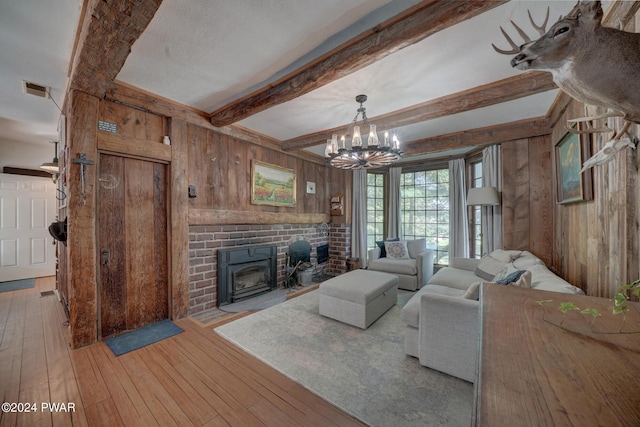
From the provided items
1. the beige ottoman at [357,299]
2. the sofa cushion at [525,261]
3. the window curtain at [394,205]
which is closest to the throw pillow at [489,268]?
the sofa cushion at [525,261]

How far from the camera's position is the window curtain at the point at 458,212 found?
444cm

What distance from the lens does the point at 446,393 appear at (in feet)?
5.59

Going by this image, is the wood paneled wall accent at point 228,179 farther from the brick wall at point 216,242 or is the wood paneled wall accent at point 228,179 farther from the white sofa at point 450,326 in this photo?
the white sofa at point 450,326

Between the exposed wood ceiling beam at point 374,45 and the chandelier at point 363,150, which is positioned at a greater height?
the exposed wood ceiling beam at point 374,45

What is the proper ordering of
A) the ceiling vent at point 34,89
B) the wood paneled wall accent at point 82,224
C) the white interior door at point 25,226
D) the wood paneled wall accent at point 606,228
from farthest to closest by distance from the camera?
the white interior door at point 25,226
the ceiling vent at point 34,89
the wood paneled wall accent at point 82,224
the wood paneled wall accent at point 606,228

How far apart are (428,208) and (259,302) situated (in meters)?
3.84

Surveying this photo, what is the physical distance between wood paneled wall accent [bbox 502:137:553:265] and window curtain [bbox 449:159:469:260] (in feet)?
3.13

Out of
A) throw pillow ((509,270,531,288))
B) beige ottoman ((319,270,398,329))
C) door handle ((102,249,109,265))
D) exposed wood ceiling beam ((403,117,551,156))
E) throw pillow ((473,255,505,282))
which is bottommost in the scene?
beige ottoman ((319,270,398,329))

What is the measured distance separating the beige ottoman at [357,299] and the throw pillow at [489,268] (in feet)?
3.77

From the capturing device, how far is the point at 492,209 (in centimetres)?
373

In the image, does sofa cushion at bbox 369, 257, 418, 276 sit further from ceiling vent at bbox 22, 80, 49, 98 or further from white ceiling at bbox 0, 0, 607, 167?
ceiling vent at bbox 22, 80, 49, 98

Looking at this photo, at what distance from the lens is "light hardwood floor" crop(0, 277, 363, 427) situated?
150 cm

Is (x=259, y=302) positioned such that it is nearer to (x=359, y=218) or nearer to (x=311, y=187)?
(x=311, y=187)

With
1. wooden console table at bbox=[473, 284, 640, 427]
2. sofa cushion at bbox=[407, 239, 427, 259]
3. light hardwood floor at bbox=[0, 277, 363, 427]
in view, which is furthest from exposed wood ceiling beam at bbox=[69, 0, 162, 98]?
sofa cushion at bbox=[407, 239, 427, 259]
